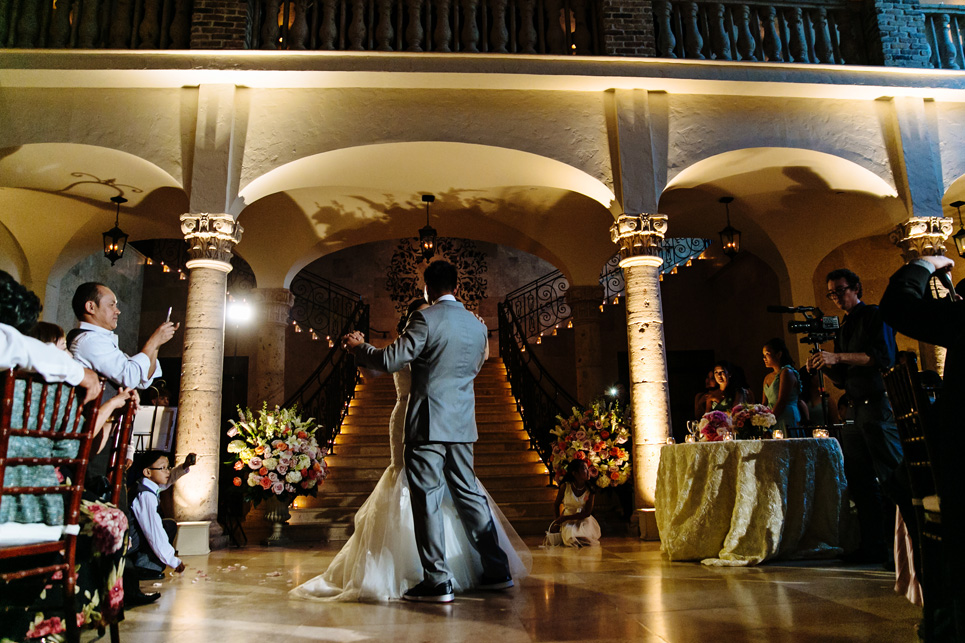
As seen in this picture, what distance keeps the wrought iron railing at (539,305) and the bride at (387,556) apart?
1022 cm

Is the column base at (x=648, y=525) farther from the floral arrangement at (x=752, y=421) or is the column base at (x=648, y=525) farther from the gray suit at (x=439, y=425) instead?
the gray suit at (x=439, y=425)

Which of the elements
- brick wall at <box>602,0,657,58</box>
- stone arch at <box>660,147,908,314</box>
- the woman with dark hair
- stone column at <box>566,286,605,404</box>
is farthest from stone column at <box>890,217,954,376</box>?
stone column at <box>566,286,605,404</box>

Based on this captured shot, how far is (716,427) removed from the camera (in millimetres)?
4898

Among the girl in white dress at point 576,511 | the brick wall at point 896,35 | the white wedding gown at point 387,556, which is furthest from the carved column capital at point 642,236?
the white wedding gown at point 387,556

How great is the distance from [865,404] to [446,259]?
35.8ft

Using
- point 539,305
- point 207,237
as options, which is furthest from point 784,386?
point 539,305

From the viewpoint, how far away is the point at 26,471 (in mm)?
2240

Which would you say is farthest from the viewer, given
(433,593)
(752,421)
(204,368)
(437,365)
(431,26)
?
(431,26)

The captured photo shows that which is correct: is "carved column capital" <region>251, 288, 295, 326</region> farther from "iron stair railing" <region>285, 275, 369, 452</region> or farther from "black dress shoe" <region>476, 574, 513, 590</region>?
"black dress shoe" <region>476, 574, 513, 590</region>

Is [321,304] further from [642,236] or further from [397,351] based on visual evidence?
[397,351]

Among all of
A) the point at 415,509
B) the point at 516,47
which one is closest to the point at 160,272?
the point at 516,47

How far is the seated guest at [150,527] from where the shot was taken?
426 centimetres

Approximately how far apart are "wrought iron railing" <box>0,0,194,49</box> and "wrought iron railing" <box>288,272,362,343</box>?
20.9 feet

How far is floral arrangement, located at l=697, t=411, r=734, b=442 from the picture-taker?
4.88 metres
